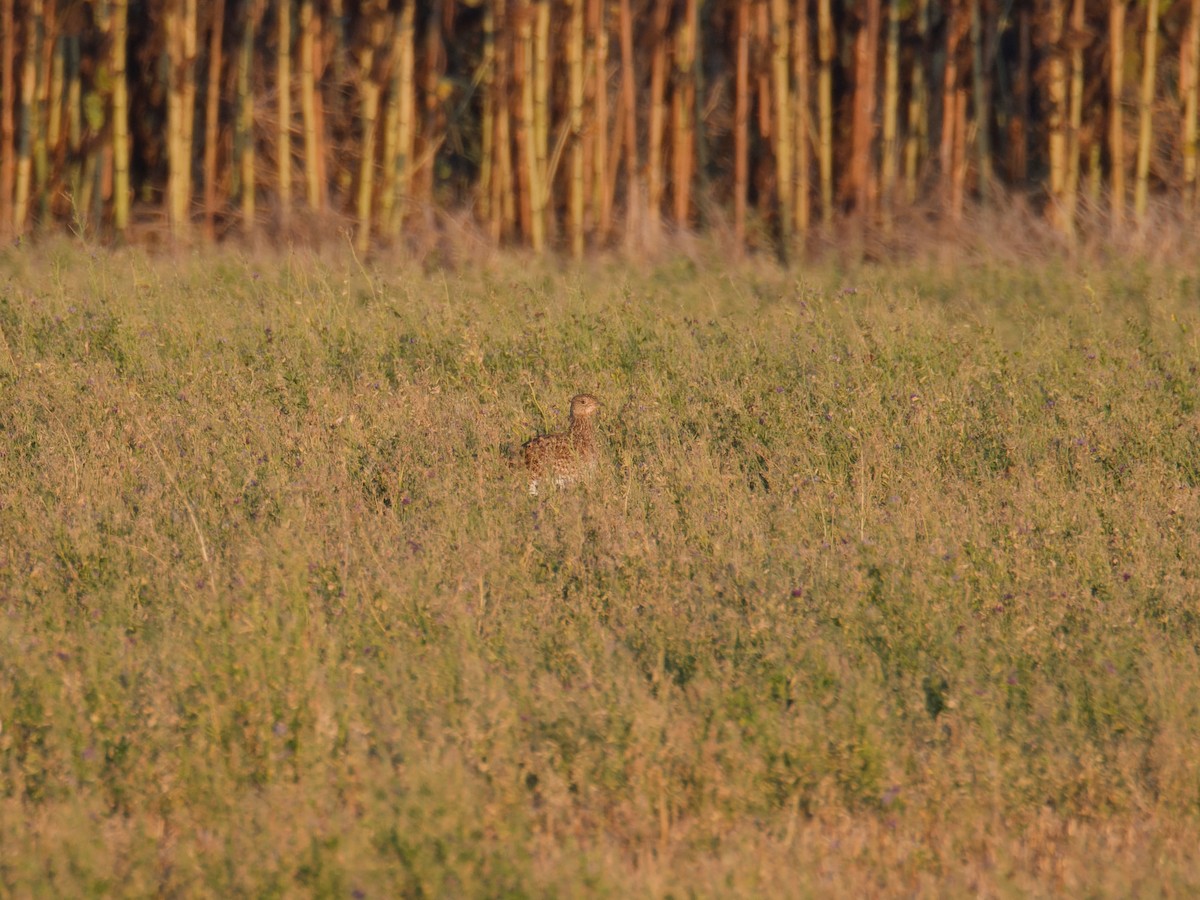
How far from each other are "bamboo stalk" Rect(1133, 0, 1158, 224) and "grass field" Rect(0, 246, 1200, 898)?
368 centimetres

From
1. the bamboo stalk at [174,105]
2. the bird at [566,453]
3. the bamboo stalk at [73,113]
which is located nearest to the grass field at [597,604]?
the bird at [566,453]

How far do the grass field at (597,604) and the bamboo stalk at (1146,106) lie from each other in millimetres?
3678

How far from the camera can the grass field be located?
375cm

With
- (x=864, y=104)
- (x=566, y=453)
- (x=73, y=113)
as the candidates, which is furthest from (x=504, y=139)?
(x=566, y=453)

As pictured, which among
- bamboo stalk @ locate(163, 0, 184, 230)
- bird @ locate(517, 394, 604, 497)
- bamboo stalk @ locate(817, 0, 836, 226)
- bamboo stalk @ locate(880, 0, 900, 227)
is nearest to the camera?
A: bird @ locate(517, 394, 604, 497)

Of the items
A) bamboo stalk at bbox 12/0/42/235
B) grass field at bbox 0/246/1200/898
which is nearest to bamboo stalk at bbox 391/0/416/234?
bamboo stalk at bbox 12/0/42/235

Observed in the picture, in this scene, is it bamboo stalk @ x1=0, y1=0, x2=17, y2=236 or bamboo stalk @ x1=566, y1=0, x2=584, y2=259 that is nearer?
bamboo stalk @ x1=0, y1=0, x2=17, y2=236

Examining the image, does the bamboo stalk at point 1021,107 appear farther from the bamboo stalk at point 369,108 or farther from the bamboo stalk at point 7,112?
the bamboo stalk at point 7,112

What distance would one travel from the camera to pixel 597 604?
504 centimetres

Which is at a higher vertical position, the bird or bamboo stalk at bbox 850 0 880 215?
bamboo stalk at bbox 850 0 880 215

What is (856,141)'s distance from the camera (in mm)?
11578

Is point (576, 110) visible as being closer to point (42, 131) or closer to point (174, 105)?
point (174, 105)

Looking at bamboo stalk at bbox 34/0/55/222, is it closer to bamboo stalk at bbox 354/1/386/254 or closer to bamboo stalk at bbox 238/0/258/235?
bamboo stalk at bbox 238/0/258/235

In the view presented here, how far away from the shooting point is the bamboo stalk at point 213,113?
11.5 metres
